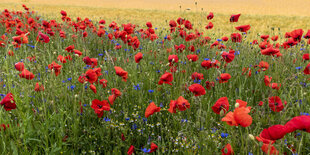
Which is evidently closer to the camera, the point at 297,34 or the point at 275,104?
the point at 275,104

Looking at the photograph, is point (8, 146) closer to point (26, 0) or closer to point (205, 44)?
point (205, 44)

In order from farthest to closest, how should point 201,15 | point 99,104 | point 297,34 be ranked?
1. point 201,15
2. point 297,34
3. point 99,104

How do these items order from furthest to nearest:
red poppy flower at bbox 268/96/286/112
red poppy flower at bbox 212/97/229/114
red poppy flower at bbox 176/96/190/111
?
red poppy flower at bbox 268/96/286/112, red poppy flower at bbox 176/96/190/111, red poppy flower at bbox 212/97/229/114

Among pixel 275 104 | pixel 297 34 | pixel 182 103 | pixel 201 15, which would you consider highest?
pixel 201 15

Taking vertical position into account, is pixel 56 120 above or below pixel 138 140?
above

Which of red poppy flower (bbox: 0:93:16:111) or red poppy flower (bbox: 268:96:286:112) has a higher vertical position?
red poppy flower (bbox: 0:93:16:111)

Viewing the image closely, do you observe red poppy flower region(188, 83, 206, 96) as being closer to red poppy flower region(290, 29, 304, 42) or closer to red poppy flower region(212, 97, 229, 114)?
red poppy flower region(212, 97, 229, 114)

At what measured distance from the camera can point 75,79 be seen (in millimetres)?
2625

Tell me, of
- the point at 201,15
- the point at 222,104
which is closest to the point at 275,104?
the point at 222,104

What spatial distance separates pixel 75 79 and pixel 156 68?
1053 millimetres

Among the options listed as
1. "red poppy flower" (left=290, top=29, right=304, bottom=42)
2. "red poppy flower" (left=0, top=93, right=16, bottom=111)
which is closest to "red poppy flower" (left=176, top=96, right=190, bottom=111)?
"red poppy flower" (left=0, top=93, right=16, bottom=111)

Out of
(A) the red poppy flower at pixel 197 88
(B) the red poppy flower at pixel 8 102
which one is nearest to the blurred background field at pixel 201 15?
(A) the red poppy flower at pixel 197 88

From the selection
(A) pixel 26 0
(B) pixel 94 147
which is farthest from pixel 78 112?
(A) pixel 26 0

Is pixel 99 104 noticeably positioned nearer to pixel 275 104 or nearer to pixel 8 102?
pixel 8 102
